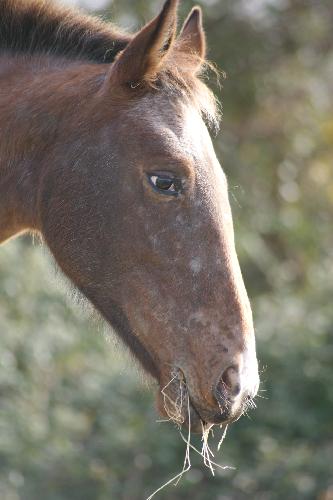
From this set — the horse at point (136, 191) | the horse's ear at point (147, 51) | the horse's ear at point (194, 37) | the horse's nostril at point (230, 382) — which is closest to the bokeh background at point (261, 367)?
the horse's ear at point (194, 37)

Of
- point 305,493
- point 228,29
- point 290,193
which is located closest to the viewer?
point 305,493

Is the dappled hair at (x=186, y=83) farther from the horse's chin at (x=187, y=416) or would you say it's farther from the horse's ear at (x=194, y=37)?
the horse's chin at (x=187, y=416)

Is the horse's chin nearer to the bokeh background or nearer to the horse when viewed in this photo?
the horse

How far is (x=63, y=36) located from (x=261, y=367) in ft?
13.3

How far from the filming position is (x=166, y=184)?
314cm

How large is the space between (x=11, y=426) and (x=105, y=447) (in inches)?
33.1

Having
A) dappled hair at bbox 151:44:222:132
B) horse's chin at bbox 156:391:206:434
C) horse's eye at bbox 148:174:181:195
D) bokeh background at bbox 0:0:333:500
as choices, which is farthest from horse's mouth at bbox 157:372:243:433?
bokeh background at bbox 0:0:333:500

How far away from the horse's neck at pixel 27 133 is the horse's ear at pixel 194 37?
1.78ft

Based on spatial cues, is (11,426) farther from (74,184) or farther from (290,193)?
(290,193)

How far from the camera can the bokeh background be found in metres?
6.71

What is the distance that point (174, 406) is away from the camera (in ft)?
10.1

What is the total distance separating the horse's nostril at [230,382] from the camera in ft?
9.46

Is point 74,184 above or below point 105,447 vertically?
above

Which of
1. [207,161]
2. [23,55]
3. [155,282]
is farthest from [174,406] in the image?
[23,55]
